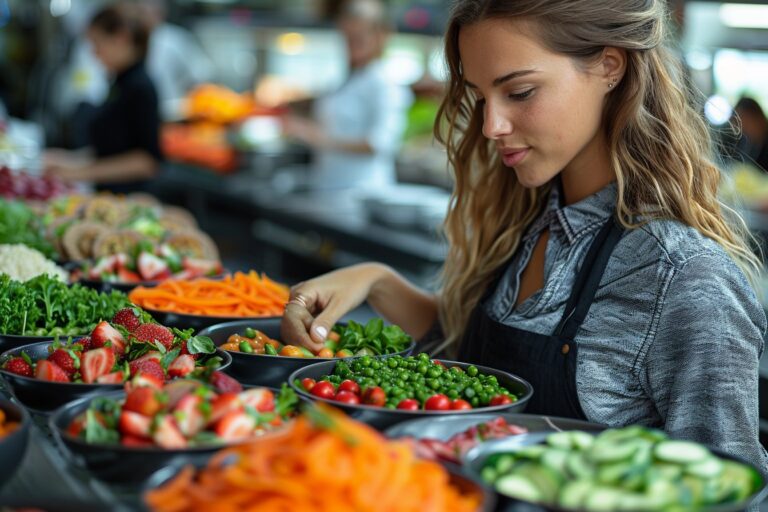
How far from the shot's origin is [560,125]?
2.15m

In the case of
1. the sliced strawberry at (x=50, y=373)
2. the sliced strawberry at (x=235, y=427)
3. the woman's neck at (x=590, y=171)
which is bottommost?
the sliced strawberry at (x=50, y=373)

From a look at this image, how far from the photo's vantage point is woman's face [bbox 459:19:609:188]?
2.12m

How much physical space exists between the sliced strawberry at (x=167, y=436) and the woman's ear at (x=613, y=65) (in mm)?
1259

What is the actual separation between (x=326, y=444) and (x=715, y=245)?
1161 millimetres

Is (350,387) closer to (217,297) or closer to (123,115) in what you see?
(217,297)

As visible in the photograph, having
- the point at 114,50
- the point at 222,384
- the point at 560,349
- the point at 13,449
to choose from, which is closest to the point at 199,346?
the point at 222,384

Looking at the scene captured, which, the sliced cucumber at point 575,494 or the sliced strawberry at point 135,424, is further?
the sliced strawberry at point 135,424

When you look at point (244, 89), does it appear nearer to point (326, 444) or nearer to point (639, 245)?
point (639, 245)

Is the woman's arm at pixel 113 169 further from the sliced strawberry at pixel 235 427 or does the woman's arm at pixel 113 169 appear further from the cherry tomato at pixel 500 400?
the sliced strawberry at pixel 235 427

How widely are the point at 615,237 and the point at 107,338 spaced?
44.5 inches

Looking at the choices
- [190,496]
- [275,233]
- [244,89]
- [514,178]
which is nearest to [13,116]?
Result: [244,89]

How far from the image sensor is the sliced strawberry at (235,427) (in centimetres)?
152

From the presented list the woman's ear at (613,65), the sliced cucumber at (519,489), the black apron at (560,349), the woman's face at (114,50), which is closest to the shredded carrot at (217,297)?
the black apron at (560,349)

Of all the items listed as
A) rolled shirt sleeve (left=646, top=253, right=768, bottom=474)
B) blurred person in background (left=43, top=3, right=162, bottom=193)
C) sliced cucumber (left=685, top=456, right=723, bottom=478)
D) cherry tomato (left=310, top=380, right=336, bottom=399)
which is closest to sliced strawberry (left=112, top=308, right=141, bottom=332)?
cherry tomato (left=310, top=380, right=336, bottom=399)
